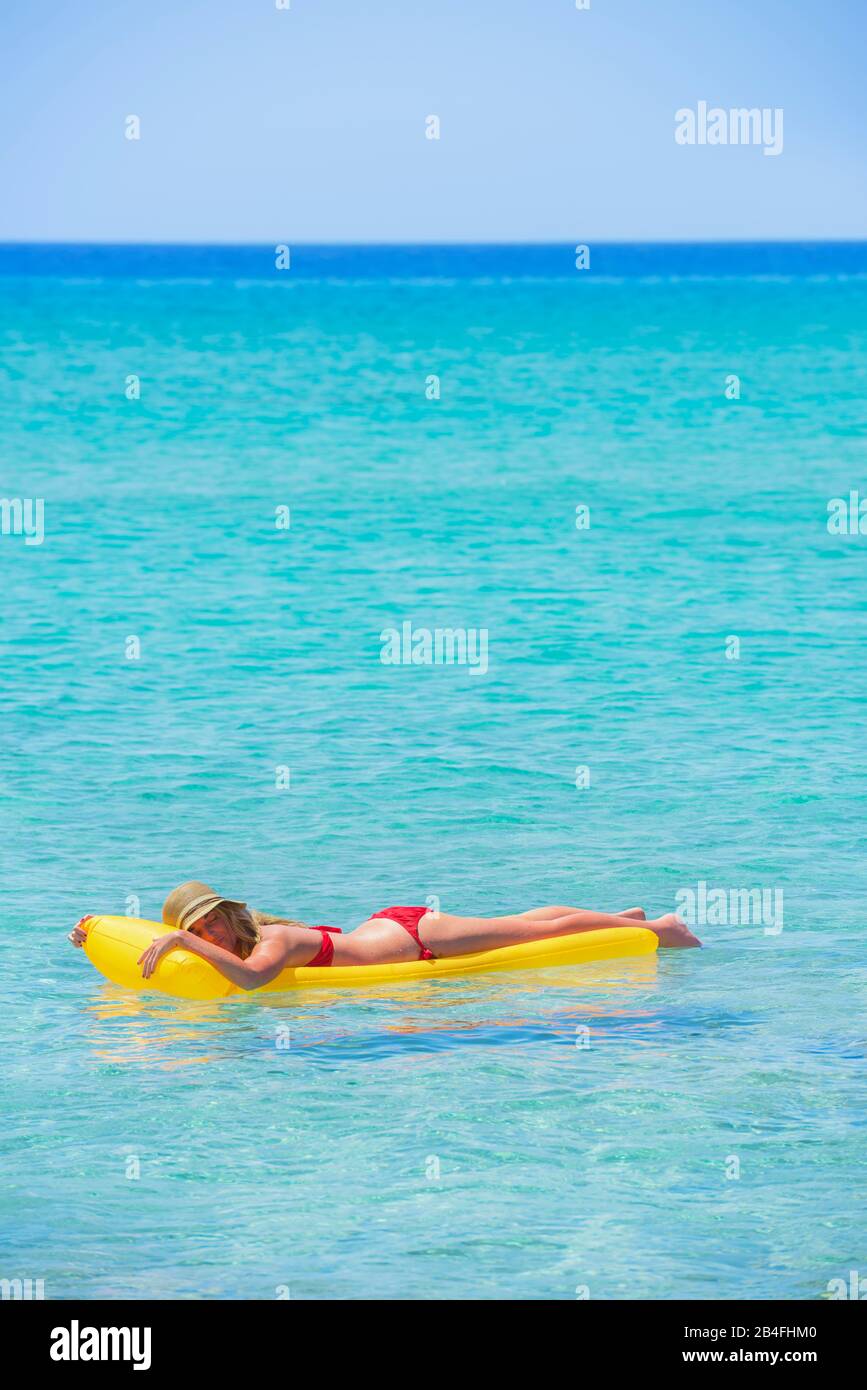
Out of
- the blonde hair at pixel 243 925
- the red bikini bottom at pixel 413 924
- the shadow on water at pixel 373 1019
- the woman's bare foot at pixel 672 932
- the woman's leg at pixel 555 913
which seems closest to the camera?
the shadow on water at pixel 373 1019

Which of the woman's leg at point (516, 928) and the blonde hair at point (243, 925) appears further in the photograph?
the woman's leg at point (516, 928)

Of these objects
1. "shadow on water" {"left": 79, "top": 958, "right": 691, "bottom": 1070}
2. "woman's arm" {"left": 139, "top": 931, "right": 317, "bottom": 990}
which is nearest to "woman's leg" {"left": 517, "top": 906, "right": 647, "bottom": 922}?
"shadow on water" {"left": 79, "top": 958, "right": 691, "bottom": 1070}

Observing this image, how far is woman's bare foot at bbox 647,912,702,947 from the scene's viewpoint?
29.1ft

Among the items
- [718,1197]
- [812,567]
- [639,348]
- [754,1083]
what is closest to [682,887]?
[754,1083]

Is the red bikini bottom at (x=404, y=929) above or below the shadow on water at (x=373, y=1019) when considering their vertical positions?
above

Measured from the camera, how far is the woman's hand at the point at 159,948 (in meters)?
7.95

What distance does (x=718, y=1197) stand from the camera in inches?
260

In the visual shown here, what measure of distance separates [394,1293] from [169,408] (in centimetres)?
2502

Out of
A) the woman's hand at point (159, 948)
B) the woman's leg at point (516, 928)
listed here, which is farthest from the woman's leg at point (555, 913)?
the woman's hand at point (159, 948)

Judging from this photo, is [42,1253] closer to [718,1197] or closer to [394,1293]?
[394,1293]

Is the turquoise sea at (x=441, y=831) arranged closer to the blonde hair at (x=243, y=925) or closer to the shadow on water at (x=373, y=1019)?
the shadow on water at (x=373, y=1019)

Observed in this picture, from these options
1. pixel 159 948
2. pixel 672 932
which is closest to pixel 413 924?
pixel 159 948

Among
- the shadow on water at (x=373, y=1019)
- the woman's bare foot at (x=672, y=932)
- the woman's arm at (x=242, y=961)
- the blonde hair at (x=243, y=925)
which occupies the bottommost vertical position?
the shadow on water at (x=373, y=1019)
